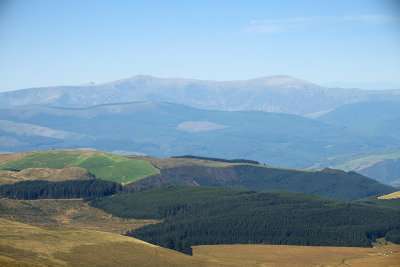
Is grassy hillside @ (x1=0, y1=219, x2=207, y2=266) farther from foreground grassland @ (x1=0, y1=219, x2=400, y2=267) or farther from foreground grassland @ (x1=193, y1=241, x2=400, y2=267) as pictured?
foreground grassland @ (x1=193, y1=241, x2=400, y2=267)

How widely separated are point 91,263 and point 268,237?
71.7 meters

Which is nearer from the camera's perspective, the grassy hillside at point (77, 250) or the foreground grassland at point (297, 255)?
the grassy hillside at point (77, 250)

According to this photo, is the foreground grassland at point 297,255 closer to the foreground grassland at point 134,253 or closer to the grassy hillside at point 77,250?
the foreground grassland at point 134,253

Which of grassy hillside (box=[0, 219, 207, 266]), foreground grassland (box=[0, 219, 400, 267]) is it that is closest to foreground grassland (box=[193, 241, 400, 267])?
foreground grassland (box=[0, 219, 400, 267])

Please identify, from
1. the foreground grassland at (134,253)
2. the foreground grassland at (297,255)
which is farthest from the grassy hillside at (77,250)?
the foreground grassland at (297,255)

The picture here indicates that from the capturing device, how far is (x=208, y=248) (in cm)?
17075

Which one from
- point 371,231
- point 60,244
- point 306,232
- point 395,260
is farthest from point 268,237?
point 60,244

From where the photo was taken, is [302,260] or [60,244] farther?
[302,260]

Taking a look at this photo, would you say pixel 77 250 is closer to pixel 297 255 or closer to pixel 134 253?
pixel 134 253

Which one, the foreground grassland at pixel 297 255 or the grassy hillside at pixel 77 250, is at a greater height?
the grassy hillside at pixel 77 250

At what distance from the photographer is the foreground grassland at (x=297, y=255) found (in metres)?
151

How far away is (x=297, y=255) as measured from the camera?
162625mm

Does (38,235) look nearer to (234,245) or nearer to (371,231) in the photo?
(234,245)

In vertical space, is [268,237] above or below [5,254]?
below
